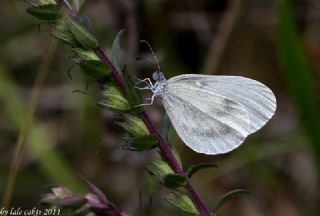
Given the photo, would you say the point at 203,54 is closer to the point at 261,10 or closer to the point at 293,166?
the point at 261,10

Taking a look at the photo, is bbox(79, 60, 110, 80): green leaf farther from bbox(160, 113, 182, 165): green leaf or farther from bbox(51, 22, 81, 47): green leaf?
bbox(160, 113, 182, 165): green leaf

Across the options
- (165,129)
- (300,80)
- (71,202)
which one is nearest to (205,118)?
(165,129)

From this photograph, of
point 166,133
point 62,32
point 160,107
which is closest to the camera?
point 62,32

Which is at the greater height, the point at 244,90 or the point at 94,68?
the point at 94,68

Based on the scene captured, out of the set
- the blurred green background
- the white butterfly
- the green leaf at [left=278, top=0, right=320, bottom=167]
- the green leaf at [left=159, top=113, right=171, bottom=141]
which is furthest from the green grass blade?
the green leaf at [left=159, top=113, right=171, bottom=141]

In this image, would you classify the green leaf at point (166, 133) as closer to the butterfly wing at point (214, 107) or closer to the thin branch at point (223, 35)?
the butterfly wing at point (214, 107)

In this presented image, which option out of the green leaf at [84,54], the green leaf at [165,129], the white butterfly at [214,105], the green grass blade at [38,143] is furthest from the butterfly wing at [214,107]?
the green grass blade at [38,143]

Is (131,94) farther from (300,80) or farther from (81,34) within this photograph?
(300,80)
